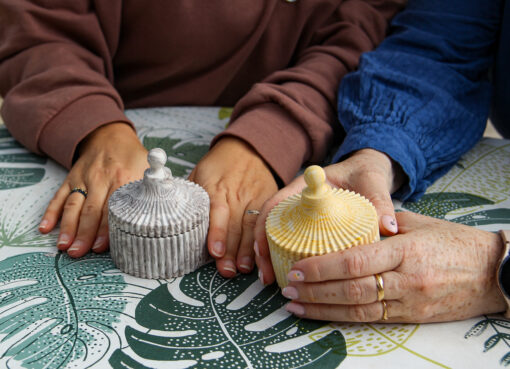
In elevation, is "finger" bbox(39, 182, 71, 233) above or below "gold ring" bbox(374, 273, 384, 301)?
below

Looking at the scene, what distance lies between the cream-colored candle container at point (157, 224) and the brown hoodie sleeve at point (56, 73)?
307 mm

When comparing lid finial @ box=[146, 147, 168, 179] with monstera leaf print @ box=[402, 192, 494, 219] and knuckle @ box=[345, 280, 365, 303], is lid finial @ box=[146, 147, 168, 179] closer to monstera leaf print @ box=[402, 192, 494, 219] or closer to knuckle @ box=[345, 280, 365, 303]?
knuckle @ box=[345, 280, 365, 303]

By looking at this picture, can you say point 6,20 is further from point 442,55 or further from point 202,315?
point 442,55

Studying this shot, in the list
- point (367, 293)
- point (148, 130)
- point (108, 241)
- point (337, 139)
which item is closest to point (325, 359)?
point (367, 293)

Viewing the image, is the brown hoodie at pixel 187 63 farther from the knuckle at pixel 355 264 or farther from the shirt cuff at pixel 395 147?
the knuckle at pixel 355 264

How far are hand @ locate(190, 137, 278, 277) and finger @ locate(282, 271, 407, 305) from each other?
0.49ft

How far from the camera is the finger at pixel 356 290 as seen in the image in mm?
598

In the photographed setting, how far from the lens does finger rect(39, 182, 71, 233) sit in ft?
2.65

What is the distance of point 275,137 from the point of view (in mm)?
947

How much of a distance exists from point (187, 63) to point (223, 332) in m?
0.76

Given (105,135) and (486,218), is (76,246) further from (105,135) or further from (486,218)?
(486,218)

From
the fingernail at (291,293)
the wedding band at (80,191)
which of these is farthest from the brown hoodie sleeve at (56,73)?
the fingernail at (291,293)

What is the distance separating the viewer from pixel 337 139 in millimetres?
1094

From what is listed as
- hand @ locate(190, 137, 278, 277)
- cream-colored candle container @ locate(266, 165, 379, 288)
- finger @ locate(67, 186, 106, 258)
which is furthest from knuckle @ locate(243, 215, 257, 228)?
finger @ locate(67, 186, 106, 258)
